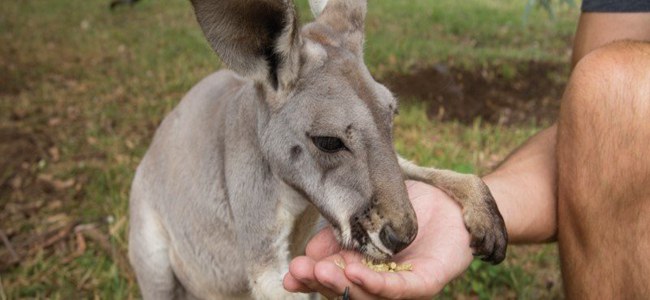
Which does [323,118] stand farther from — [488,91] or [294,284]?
[488,91]

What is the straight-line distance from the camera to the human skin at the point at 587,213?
5.14 ft

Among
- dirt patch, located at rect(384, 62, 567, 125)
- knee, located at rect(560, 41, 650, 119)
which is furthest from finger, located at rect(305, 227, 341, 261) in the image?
dirt patch, located at rect(384, 62, 567, 125)

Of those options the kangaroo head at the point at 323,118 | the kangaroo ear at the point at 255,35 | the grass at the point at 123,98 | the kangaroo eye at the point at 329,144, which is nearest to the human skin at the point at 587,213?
the kangaroo head at the point at 323,118

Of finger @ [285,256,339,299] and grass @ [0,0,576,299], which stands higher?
finger @ [285,256,339,299]

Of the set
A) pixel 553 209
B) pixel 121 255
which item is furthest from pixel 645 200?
pixel 121 255

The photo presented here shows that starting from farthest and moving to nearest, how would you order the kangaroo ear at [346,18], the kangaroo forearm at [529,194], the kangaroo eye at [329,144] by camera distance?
the kangaroo forearm at [529,194]
the kangaroo ear at [346,18]
the kangaroo eye at [329,144]

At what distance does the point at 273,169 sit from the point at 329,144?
11.4 inches

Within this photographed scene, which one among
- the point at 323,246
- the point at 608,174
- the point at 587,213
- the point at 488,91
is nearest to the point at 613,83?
the point at 608,174

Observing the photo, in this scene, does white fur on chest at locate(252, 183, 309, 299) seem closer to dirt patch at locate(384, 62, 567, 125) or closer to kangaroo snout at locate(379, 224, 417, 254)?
kangaroo snout at locate(379, 224, 417, 254)

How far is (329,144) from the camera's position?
166 centimetres

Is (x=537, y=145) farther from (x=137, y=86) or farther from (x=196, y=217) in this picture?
(x=137, y=86)

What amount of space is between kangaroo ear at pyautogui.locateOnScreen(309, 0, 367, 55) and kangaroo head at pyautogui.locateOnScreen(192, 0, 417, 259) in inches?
2.2

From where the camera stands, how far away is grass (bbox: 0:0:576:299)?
9.63 ft

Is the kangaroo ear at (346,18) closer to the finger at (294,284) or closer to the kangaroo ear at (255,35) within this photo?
the kangaroo ear at (255,35)
